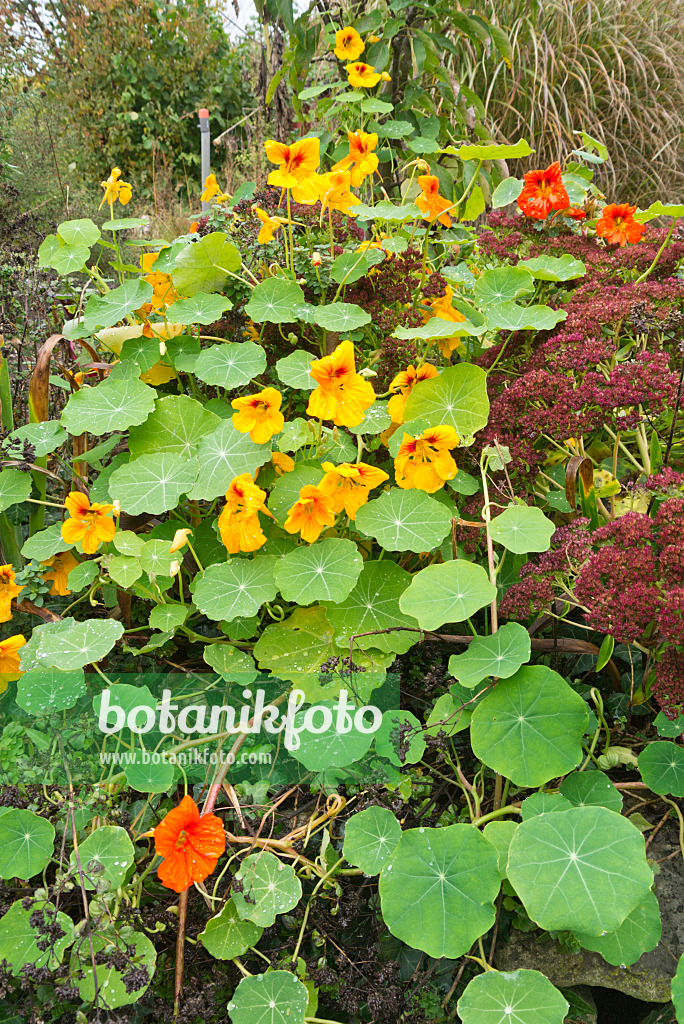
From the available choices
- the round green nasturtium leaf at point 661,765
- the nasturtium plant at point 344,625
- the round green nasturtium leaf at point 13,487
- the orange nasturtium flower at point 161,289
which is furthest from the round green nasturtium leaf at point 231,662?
the orange nasturtium flower at point 161,289

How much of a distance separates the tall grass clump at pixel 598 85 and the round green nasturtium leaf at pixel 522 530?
156 inches

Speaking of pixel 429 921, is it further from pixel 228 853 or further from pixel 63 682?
pixel 63 682

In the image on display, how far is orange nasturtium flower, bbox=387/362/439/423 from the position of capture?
1.51 metres

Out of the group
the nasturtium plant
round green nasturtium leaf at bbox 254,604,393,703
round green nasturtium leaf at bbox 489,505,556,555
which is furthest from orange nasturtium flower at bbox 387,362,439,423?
round green nasturtium leaf at bbox 254,604,393,703

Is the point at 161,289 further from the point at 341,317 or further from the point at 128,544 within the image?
the point at 128,544

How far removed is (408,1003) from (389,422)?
1058 millimetres

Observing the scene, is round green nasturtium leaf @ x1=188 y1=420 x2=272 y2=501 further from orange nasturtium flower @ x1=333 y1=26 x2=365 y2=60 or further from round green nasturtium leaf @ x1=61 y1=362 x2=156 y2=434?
orange nasturtium flower @ x1=333 y1=26 x2=365 y2=60

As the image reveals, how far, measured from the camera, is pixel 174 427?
163cm

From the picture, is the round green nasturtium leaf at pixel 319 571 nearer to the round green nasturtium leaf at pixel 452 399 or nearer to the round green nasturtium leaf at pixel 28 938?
the round green nasturtium leaf at pixel 452 399

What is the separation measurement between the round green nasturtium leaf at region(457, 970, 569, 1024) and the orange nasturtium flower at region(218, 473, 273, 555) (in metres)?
0.80

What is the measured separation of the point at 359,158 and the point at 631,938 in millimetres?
1733

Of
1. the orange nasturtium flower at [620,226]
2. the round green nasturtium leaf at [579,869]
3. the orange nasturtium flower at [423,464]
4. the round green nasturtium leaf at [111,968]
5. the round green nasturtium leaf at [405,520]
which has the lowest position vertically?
the round green nasturtium leaf at [111,968]

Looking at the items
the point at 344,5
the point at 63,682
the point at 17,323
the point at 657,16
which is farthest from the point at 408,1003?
the point at 657,16

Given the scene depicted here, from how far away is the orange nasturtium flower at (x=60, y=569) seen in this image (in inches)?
59.7
